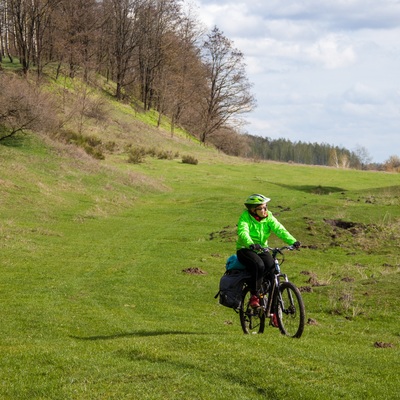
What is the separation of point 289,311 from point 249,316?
0.95m

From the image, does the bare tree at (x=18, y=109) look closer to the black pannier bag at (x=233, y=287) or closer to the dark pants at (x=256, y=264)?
the black pannier bag at (x=233, y=287)

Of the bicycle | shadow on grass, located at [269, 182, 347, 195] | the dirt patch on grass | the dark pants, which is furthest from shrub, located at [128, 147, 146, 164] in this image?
the dark pants

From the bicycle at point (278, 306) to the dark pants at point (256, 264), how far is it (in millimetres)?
134

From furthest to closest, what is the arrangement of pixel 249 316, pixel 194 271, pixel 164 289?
1. pixel 194 271
2. pixel 164 289
3. pixel 249 316

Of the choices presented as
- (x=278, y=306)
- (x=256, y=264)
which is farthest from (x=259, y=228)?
(x=278, y=306)

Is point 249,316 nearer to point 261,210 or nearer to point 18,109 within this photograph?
point 261,210

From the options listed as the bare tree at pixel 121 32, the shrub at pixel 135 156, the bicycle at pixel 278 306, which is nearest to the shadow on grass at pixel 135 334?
the bicycle at pixel 278 306

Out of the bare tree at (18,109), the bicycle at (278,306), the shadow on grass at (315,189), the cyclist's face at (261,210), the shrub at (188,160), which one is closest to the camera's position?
the bicycle at (278,306)

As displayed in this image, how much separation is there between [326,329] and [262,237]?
10.5ft

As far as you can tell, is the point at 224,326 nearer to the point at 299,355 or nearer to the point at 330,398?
the point at 299,355

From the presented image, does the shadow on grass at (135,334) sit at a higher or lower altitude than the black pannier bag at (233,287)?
lower

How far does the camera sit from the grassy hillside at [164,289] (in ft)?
27.5

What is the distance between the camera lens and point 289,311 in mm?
11242

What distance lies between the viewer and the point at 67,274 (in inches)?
762
